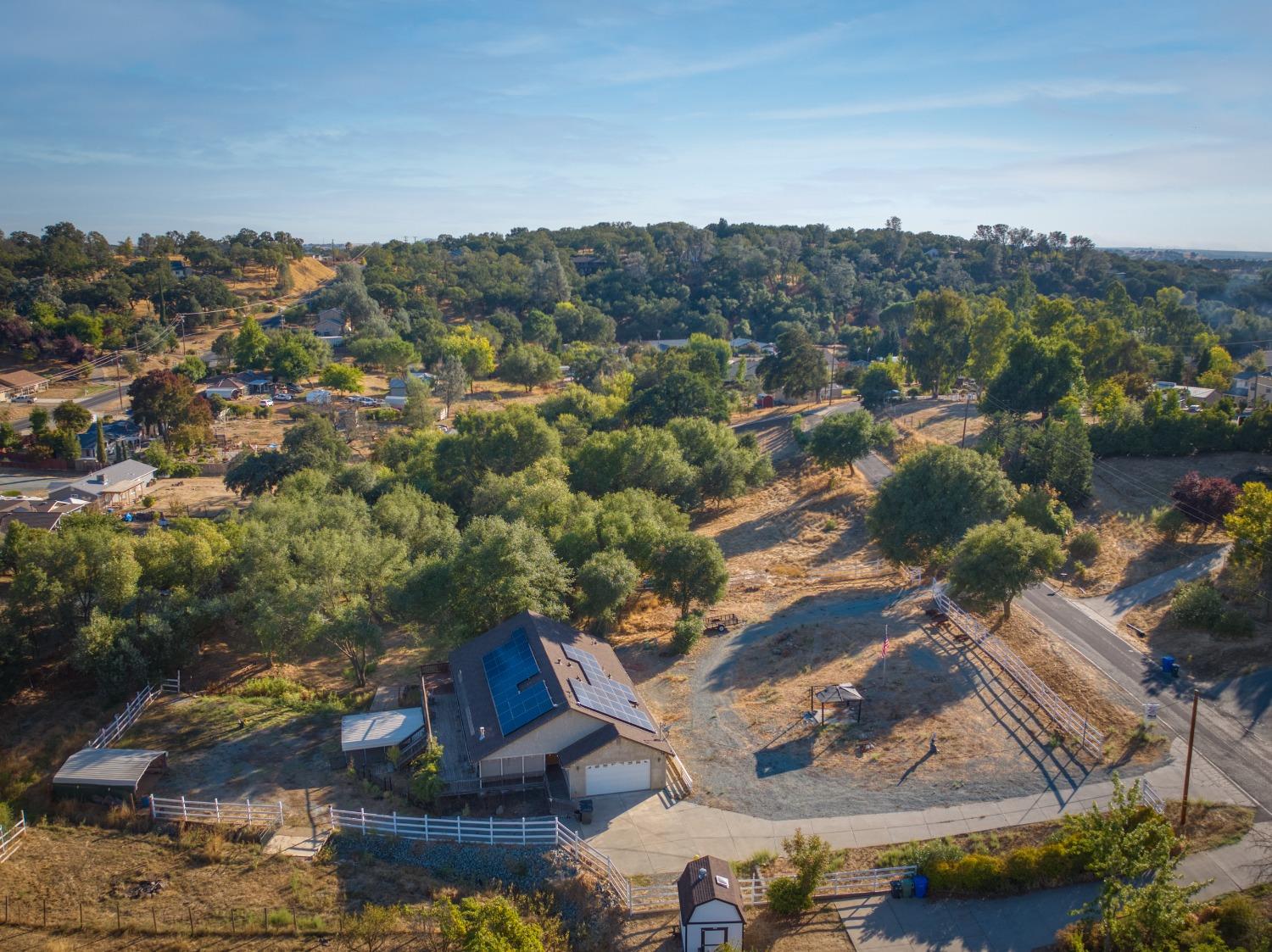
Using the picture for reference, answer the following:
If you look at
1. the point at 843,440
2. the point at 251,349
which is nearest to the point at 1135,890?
the point at 843,440

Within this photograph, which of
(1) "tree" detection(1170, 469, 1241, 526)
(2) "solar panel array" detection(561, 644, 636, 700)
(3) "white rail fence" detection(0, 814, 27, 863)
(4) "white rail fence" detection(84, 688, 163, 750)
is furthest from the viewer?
(1) "tree" detection(1170, 469, 1241, 526)

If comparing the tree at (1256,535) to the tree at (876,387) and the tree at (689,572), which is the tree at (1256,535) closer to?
the tree at (689,572)

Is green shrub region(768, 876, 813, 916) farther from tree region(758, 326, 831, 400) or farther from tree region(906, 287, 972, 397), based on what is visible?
tree region(758, 326, 831, 400)

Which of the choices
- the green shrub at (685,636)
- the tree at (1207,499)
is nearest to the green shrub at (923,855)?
the green shrub at (685,636)

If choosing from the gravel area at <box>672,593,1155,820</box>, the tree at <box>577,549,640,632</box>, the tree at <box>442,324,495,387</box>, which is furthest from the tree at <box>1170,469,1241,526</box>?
the tree at <box>442,324,495,387</box>

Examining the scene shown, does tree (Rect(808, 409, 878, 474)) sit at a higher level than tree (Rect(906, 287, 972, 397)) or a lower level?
lower

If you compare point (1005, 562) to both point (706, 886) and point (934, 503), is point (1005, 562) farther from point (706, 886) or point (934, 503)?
point (706, 886)
